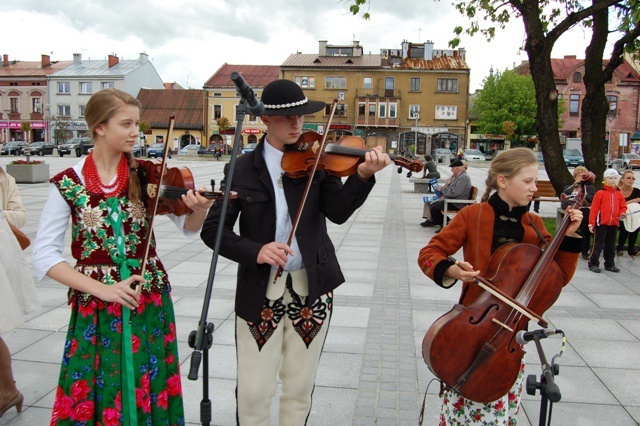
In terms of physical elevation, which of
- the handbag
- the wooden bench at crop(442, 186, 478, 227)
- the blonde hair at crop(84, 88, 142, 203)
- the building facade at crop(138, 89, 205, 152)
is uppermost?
the building facade at crop(138, 89, 205, 152)

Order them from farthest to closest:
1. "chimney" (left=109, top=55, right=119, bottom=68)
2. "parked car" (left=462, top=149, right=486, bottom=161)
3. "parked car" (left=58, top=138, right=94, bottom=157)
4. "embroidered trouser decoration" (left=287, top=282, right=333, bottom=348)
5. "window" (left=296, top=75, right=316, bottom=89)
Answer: "chimney" (left=109, top=55, right=119, bottom=68), "window" (left=296, top=75, right=316, bottom=89), "parked car" (left=462, top=149, right=486, bottom=161), "parked car" (left=58, top=138, right=94, bottom=157), "embroidered trouser decoration" (left=287, top=282, right=333, bottom=348)

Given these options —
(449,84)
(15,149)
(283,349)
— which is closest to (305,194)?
(283,349)

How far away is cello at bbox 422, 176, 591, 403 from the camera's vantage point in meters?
2.19

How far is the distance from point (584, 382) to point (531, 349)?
0.59 m

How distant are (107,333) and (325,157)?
1151 millimetres

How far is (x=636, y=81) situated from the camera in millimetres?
47938

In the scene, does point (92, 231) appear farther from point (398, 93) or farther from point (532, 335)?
point (398, 93)

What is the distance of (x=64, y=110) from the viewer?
5559 cm

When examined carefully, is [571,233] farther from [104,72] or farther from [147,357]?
[104,72]

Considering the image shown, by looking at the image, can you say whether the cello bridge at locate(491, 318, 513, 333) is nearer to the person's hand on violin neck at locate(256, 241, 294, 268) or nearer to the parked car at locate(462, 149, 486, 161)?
the person's hand on violin neck at locate(256, 241, 294, 268)

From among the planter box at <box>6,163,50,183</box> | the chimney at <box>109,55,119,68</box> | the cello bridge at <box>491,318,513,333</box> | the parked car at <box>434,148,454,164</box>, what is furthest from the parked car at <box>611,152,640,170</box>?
the chimney at <box>109,55,119,68</box>

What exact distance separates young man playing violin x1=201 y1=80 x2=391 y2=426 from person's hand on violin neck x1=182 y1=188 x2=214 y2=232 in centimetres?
5

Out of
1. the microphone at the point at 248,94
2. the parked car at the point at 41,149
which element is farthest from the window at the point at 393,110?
the microphone at the point at 248,94

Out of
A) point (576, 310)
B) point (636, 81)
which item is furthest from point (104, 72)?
point (576, 310)
